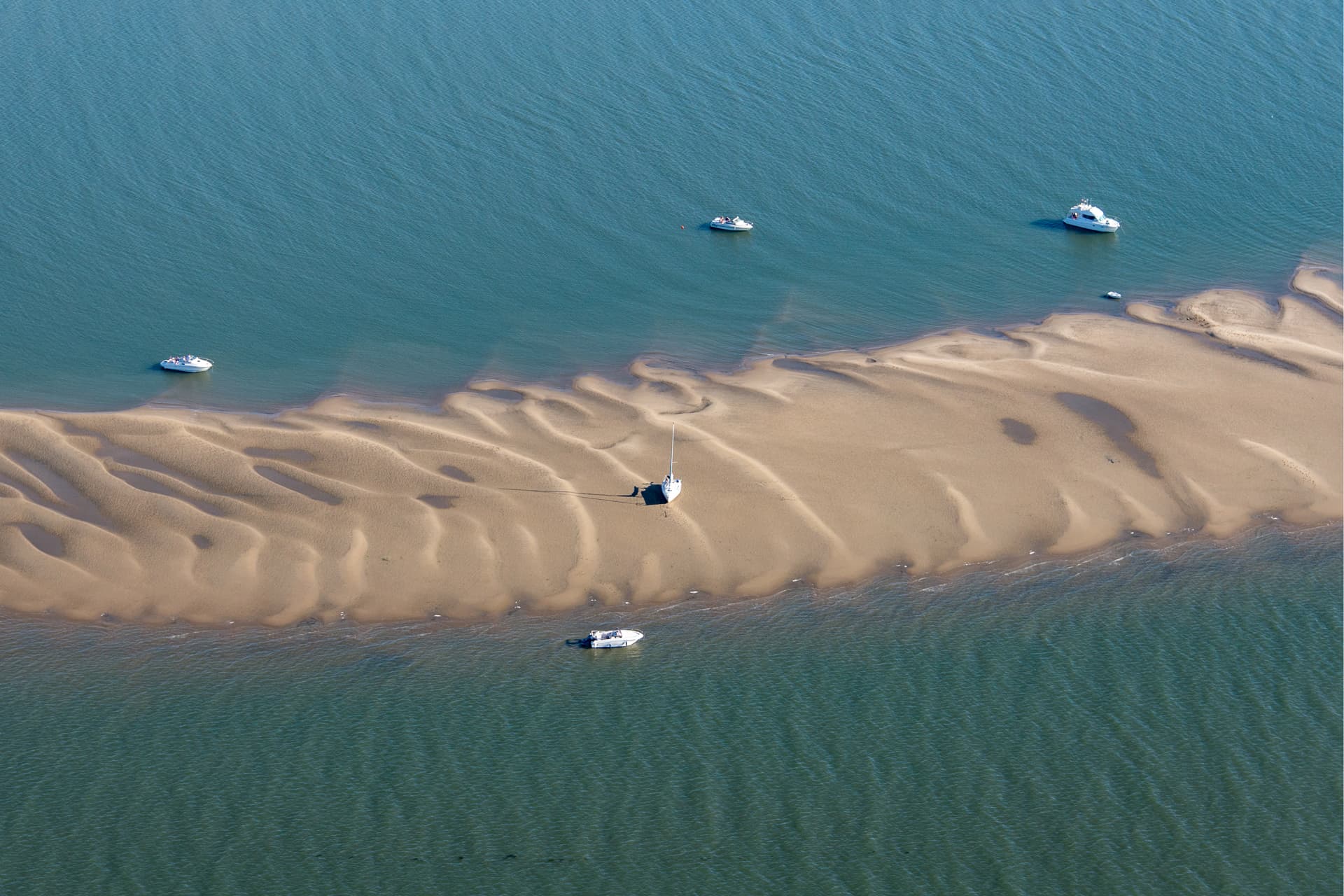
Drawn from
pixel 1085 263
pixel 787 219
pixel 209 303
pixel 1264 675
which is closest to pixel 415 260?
pixel 209 303

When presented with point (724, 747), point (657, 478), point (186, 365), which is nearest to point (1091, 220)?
point (657, 478)

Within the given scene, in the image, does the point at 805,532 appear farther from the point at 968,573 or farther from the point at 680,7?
the point at 680,7

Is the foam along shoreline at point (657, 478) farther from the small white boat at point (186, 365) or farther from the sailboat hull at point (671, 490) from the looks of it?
the small white boat at point (186, 365)

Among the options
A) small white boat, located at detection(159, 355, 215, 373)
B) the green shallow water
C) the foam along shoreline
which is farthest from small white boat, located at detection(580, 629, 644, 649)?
small white boat, located at detection(159, 355, 215, 373)

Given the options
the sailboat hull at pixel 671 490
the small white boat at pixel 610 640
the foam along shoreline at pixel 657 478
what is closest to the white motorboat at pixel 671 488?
the sailboat hull at pixel 671 490

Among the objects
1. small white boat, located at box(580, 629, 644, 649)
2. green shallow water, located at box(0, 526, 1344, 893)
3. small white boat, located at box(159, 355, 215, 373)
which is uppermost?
small white boat, located at box(159, 355, 215, 373)

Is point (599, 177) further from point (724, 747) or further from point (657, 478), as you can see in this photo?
point (724, 747)

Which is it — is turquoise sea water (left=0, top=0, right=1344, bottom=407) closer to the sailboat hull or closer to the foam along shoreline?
the foam along shoreline

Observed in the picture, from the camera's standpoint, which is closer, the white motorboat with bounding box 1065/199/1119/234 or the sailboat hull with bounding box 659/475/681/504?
the sailboat hull with bounding box 659/475/681/504
